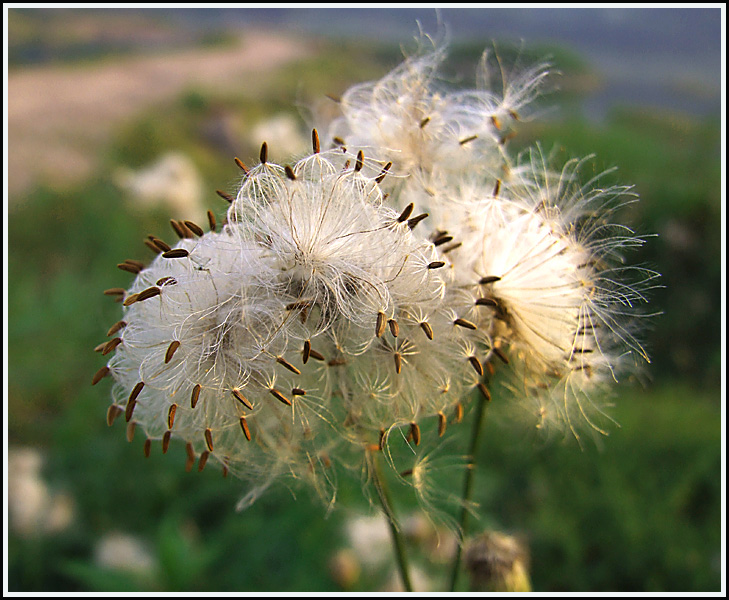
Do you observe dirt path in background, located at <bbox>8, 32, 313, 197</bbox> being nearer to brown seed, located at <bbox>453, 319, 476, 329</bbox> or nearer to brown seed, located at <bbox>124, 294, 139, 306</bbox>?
brown seed, located at <bbox>124, 294, 139, 306</bbox>

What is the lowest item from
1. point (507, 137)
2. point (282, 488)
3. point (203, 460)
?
point (282, 488)

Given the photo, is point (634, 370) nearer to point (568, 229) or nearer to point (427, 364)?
point (568, 229)

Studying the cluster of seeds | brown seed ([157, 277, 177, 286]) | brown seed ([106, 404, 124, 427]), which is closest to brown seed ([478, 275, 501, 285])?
the cluster of seeds

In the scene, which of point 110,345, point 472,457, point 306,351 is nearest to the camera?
point 306,351

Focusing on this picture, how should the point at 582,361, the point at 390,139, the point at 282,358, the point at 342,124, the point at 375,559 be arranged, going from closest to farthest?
the point at 282,358
the point at 582,361
the point at 390,139
the point at 342,124
the point at 375,559

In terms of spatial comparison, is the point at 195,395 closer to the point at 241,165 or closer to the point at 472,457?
the point at 241,165

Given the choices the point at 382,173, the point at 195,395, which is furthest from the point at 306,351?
the point at 382,173

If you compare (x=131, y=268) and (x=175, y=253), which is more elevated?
(x=175, y=253)

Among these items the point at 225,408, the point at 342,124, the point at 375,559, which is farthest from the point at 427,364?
the point at 375,559

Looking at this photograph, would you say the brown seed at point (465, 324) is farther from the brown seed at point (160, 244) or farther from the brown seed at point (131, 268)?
the brown seed at point (131, 268)
